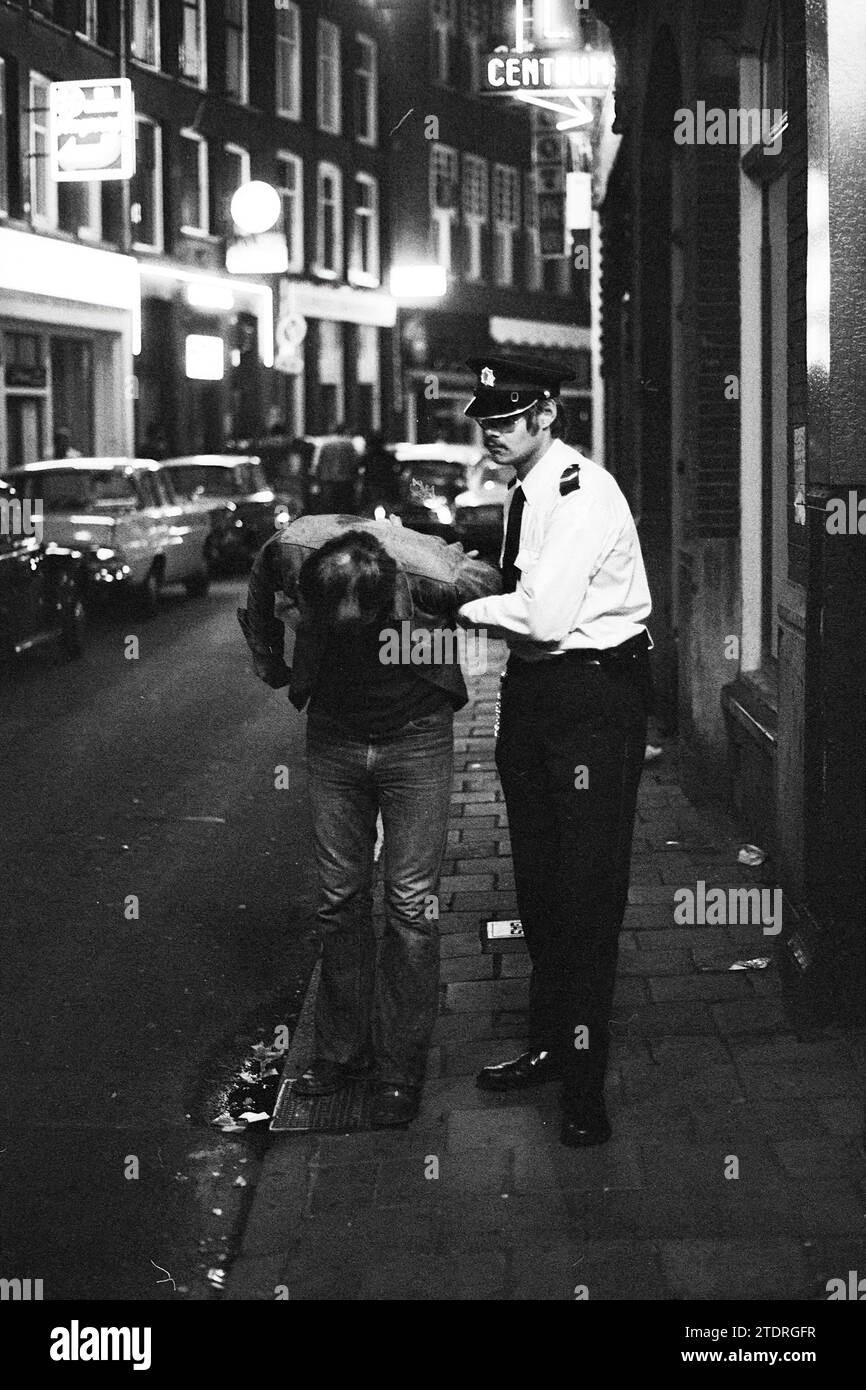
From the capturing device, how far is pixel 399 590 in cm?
499

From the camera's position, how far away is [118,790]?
10.3 metres

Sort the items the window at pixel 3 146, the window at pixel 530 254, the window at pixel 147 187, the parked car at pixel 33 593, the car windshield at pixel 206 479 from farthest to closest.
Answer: the window at pixel 530 254 → the window at pixel 147 187 → the window at pixel 3 146 → the car windshield at pixel 206 479 → the parked car at pixel 33 593

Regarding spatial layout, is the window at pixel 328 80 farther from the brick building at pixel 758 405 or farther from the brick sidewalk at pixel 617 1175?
the brick sidewalk at pixel 617 1175

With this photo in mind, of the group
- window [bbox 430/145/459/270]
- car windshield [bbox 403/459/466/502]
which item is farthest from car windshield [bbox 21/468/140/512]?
window [bbox 430/145/459/270]

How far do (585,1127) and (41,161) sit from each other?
2771cm

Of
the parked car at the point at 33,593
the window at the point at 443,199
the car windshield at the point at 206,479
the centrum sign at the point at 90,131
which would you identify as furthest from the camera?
the window at the point at 443,199

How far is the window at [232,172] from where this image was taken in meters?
38.0

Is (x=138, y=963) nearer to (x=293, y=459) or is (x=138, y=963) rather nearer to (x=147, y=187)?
(x=293, y=459)

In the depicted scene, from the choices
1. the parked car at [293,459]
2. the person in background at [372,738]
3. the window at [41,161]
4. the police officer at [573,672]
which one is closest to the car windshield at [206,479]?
the parked car at [293,459]

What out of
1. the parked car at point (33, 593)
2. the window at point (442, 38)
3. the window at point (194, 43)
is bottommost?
the parked car at point (33, 593)

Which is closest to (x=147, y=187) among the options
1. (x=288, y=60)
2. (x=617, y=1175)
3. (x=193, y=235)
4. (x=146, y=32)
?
(x=193, y=235)

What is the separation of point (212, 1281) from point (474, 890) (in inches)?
141

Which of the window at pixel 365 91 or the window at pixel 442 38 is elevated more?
the window at pixel 442 38

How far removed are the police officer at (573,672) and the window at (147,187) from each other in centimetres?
3019
